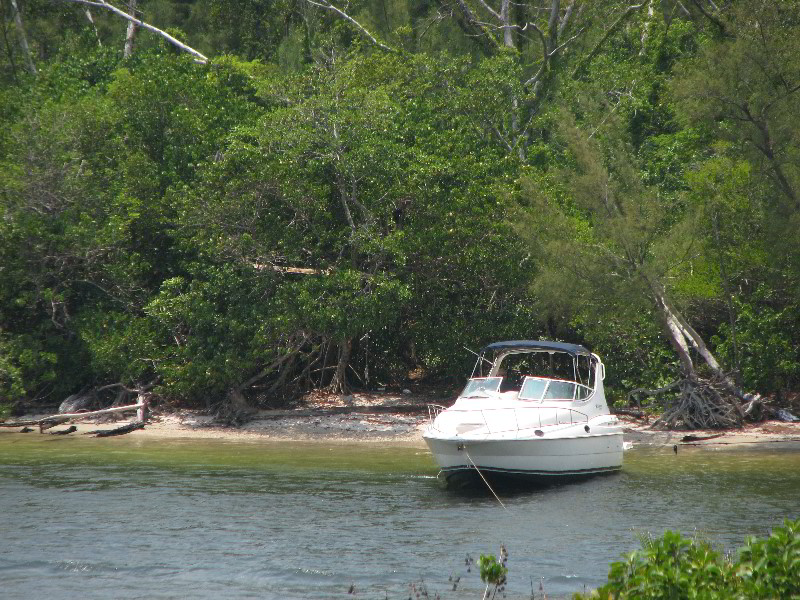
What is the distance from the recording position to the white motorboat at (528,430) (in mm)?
16391

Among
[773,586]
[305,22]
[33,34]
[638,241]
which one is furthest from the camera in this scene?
[33,34]

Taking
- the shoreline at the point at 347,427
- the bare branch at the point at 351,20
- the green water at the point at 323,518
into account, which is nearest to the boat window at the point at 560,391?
the green water at the point at 323,518

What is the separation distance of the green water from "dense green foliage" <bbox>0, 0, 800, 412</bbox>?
12.9ft

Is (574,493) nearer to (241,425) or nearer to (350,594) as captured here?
(350,594)

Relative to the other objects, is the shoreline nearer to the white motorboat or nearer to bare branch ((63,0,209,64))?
the white motorboat

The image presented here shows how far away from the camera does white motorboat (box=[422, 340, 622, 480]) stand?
1639cm

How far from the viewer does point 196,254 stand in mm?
26484

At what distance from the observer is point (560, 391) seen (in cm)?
1841

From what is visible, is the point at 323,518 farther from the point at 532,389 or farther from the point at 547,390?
the point at 547,390

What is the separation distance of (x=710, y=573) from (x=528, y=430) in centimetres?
943

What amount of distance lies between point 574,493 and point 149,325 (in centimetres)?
1280

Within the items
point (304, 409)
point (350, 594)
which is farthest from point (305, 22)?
point (350, 594)

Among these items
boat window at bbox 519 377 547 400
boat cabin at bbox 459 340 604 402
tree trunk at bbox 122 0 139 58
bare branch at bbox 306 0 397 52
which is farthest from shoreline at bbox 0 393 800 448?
tree trunk at bbox 122 0 139 58

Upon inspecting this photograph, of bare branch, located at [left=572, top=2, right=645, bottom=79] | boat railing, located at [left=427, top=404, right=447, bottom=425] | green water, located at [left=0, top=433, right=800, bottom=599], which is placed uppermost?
bare branch, located at [left=572, top=2, right=645, bottom=79]
